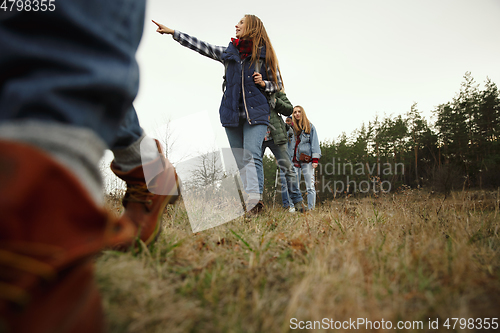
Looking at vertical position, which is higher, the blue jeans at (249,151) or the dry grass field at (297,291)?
the blue jeans at (249,151)

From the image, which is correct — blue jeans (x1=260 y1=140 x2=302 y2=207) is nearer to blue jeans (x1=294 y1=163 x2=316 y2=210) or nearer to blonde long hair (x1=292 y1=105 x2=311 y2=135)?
blue jeans (x1=294 y1=163 x2=316 y2=210)

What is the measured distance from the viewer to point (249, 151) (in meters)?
3.27

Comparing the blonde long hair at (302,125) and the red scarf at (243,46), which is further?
the blonde long hair at (302,125)

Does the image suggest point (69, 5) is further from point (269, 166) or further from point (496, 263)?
point (269, 166)

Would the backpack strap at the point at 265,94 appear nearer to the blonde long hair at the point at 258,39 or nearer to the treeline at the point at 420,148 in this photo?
the blonde long hair at the point at 258,39

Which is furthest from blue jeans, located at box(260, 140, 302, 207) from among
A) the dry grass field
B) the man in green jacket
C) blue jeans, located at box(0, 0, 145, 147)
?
blue jeans, located at box(0, 0, 145, 147)

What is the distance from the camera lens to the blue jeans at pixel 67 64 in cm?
53

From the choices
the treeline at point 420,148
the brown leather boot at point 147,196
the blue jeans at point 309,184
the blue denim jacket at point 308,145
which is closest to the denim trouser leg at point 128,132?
the brown leather boot at point 147,196

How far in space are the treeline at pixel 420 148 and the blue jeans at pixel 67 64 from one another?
2139cm

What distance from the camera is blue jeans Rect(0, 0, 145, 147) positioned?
532 mm

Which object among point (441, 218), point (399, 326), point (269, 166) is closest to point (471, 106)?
point (269, 166)

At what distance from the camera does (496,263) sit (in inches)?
43.6

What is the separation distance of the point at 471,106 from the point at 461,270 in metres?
36.1

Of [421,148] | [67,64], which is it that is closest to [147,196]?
[67,64]
